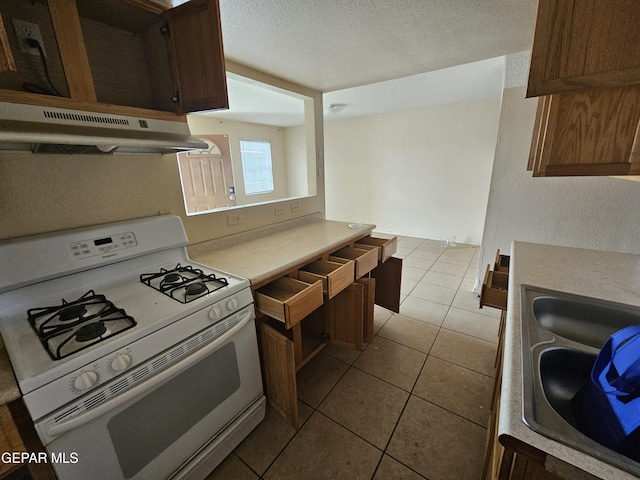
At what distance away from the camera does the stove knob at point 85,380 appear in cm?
72

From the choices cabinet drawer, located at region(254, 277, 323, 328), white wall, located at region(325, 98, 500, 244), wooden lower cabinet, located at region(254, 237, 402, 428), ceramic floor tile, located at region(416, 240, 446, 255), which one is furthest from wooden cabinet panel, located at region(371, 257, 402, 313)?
white wall, located at region(325, 98, 500, 244)

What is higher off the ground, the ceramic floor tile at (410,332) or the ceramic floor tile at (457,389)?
the ceramic floor tile at (410,332)

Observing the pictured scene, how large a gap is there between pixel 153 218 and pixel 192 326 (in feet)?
2.22

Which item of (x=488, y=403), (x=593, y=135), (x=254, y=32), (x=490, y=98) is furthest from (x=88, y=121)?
(x=490, y=98)

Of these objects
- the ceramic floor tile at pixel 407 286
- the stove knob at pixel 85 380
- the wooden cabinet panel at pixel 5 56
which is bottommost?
the ceramic floor tile at pixel 407 286

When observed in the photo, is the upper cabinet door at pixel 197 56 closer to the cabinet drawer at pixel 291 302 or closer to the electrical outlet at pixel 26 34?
the electrical outlet at pixel 26 34

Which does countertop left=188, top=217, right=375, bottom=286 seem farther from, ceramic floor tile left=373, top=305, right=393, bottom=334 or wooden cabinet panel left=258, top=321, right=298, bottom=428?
ceramic floor tile left=373, top=305, right=393, bottom=334

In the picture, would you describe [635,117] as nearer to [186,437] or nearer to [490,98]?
[186,437]

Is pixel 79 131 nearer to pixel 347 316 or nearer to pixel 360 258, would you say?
pixel 360 258

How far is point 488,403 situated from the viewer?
1497 mm

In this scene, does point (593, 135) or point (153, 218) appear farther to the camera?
point (153, 218)

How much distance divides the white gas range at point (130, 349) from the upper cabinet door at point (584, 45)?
4.06ft

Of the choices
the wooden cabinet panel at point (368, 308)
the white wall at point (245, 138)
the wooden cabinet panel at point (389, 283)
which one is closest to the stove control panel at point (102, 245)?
the wooden cabinet panel at point (368, 308)

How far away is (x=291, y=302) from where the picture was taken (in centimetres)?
122
